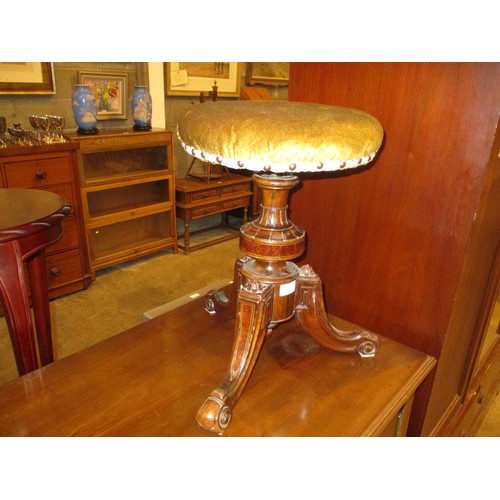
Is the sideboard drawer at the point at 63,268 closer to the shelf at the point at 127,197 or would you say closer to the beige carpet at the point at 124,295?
the beige carpet at the point at 124,295

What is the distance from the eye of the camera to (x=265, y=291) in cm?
80

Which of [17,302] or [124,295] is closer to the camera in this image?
[17,302]

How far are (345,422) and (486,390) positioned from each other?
1.23 metres

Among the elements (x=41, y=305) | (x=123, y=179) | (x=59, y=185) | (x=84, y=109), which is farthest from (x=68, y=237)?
(x=41, y=305)

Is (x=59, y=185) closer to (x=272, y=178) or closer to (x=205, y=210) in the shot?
(x=205, y=210)

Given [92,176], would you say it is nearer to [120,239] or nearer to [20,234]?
[120,239]

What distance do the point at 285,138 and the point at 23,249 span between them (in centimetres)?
63

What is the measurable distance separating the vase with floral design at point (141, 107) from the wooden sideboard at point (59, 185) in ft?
1.96

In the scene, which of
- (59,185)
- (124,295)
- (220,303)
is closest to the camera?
(220,303)

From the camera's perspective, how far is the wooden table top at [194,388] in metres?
0.71

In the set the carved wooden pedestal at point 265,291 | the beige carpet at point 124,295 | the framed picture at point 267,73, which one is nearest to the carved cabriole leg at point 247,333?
the carved wooden pedestal at point 265,291

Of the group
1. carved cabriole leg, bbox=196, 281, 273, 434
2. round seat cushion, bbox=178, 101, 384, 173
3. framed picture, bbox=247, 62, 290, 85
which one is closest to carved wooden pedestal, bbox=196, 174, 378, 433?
carved cabriole leg, bbox=196, 281, 273, 434

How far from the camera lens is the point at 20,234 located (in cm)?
83

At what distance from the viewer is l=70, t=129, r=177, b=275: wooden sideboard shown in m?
2.61
